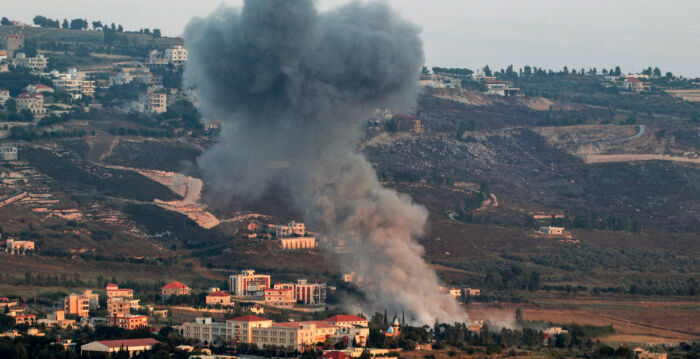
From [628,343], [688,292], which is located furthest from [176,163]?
[628,343]

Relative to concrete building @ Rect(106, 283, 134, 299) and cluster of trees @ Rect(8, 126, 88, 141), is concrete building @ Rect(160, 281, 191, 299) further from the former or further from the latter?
cluster of trees @ Rect(8, 126, 88, 141)

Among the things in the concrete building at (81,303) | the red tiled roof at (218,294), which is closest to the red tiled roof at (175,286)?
the red tiled roof at (218,294)

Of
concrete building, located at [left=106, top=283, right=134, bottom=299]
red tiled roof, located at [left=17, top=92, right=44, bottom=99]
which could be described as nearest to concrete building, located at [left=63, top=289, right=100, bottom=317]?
concrete building, located at [left=106, top=283, right=134, bottom=299]

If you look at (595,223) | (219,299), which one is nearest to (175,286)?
(219,299)

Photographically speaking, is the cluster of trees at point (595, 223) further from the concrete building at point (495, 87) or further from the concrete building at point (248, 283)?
the concrete building at point (495, 87)

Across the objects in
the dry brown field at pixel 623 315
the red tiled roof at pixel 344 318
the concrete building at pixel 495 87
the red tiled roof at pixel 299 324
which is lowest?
the dry brown field at pixel 623 315

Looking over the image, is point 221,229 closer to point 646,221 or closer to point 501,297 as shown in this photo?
point 501,297
